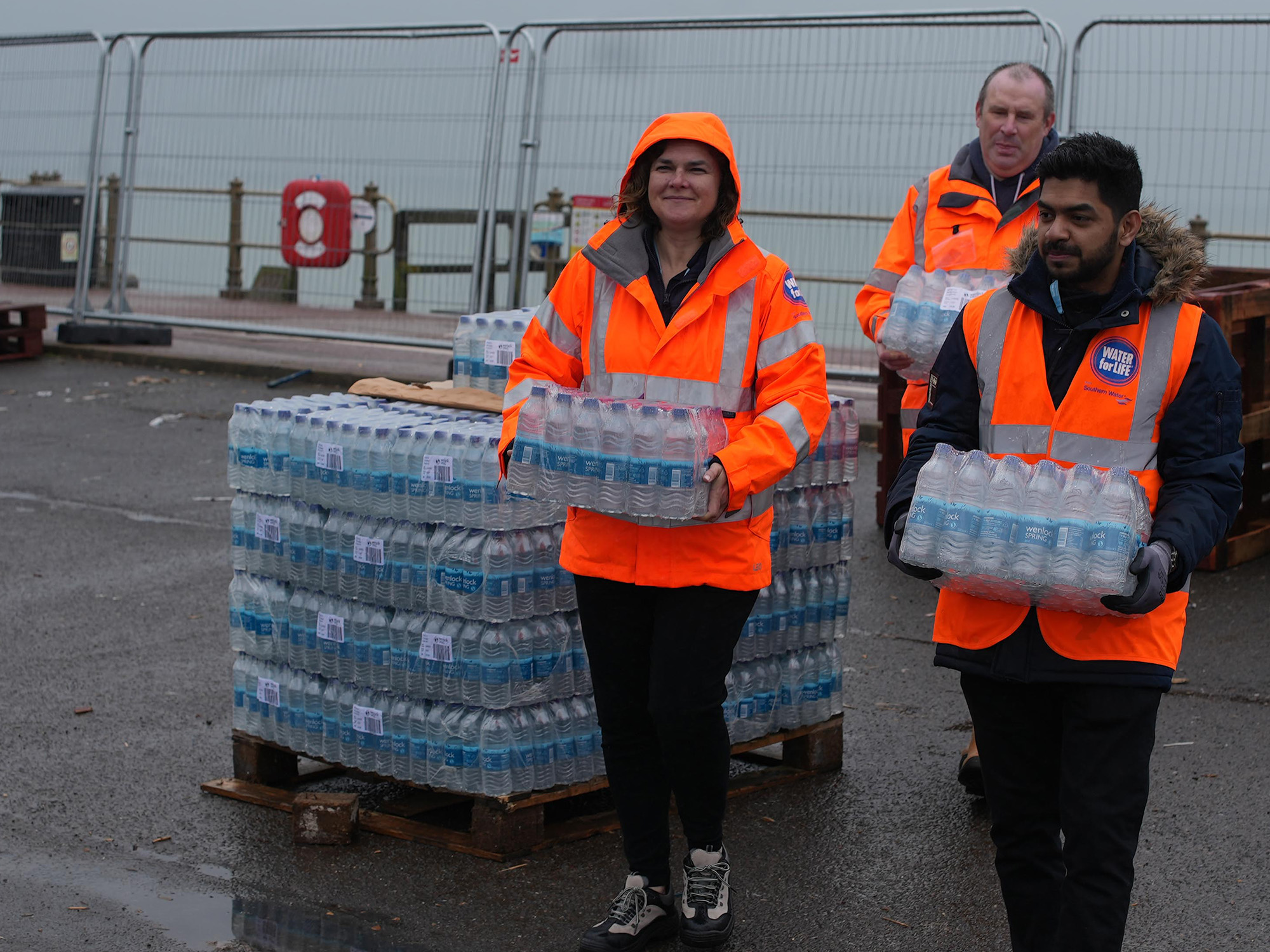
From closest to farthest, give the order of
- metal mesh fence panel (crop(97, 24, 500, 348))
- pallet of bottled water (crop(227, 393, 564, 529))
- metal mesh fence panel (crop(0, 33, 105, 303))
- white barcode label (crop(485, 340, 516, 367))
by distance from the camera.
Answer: pallet of bottled water (crop(227, 393, 564, 529))
white barcode label (crop(485, 340, 516, 367))
metal mesh fence panel (crop(97, 24, 500, 348))
metal mesh fence panel (crop(0, 33, 105, 303))

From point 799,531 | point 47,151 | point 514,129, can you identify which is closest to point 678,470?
point 799,531

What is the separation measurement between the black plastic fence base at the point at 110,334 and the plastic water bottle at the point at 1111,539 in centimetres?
1393

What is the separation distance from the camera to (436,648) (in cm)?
489

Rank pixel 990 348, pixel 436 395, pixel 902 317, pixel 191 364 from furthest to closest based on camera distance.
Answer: pixel 191 364, pixel 436 395, pixel 902 317, pixel 990 348

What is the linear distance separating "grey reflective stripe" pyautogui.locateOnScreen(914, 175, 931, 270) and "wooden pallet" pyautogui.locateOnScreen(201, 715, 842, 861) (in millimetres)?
1725

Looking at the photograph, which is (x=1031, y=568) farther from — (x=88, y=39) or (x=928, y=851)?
(x=88, y=39)

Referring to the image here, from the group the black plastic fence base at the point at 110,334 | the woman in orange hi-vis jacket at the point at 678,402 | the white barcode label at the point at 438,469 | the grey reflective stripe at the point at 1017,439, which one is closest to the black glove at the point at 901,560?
the grey reflective stripe at the point at 1017,439

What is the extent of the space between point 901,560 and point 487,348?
256 cm

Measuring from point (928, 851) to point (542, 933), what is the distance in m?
1.34

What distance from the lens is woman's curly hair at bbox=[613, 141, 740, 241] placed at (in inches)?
167

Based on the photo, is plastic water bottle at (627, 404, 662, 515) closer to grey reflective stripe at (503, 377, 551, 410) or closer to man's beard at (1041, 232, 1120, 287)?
grey reflective stripe at (503, 377, 551, 410)

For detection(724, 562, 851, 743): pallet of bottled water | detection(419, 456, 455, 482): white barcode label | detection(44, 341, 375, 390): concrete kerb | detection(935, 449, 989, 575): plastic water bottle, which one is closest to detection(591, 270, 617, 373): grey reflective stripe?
detection(419, 456, 455, 482): white barcode label

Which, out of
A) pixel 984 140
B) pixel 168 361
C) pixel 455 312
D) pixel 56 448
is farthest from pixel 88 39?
pixel 984 140

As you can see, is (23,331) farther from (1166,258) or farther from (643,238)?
(1166,258)
